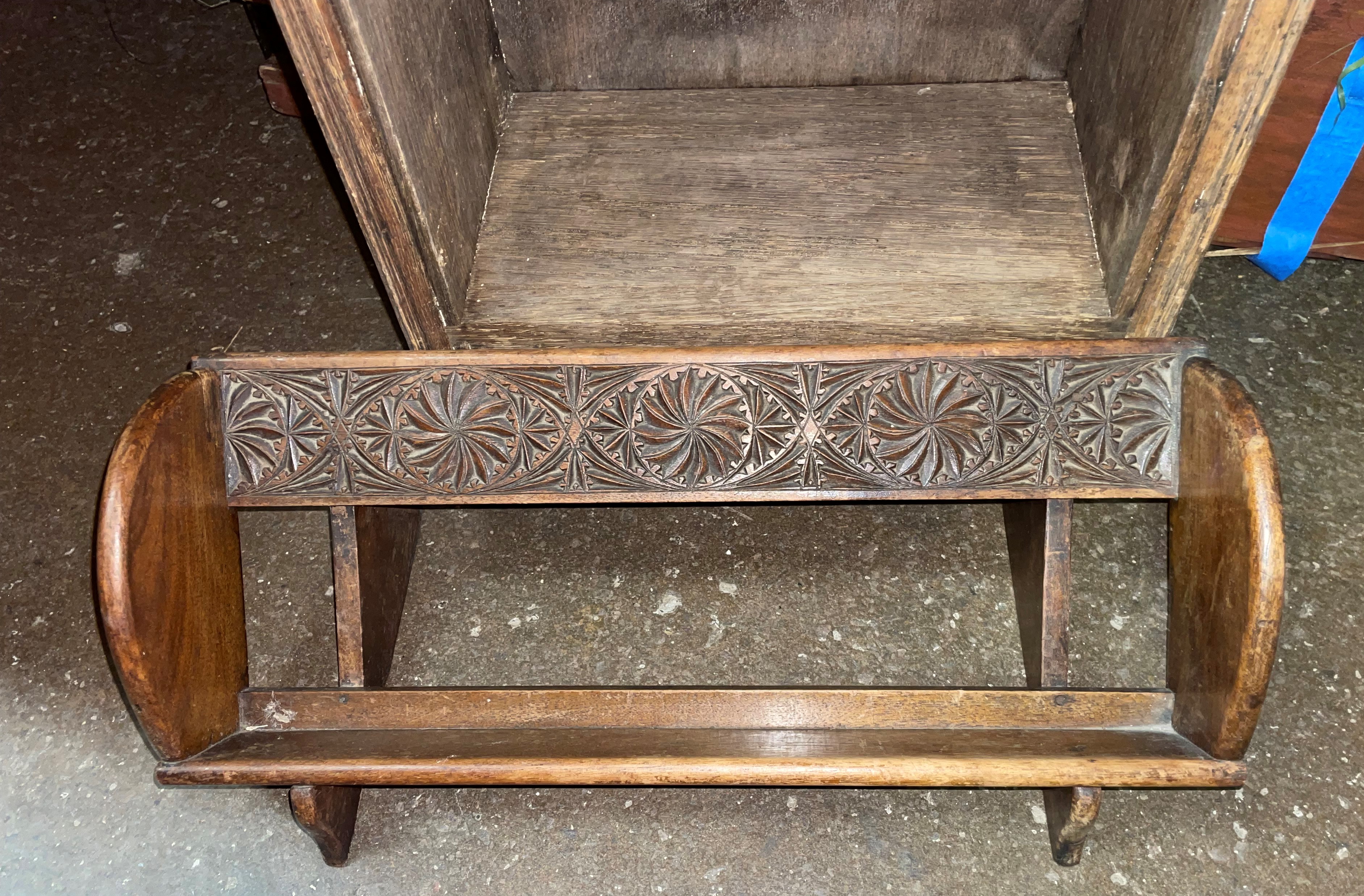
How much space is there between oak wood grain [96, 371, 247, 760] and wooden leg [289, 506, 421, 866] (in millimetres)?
142

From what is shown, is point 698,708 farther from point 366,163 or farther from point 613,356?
point 366,163

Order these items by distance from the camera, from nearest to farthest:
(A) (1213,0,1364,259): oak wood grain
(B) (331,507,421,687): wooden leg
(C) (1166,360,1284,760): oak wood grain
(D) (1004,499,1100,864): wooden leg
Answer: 1. (C) (1166,360,1284,760): oak wood grain
2. (D) (1004,499,1100,864): wooden leg
3. (B) (331,507,421,687): wooden leg
4. (A) (1213,0,1364,259): oak wood grain

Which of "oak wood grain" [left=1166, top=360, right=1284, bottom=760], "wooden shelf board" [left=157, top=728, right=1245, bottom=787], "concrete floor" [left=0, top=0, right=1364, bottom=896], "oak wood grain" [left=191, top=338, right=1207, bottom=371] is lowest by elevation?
"concrete floor" [left=0, top=0, right=1364, bottom=896]

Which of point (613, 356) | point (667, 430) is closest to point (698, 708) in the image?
point (667, 430)

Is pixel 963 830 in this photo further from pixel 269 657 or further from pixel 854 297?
pixel 269 657

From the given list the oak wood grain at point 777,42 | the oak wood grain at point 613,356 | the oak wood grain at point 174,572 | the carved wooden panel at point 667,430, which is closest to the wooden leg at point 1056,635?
the carved wooden panel at point 667,430

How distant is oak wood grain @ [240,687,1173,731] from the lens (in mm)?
1449

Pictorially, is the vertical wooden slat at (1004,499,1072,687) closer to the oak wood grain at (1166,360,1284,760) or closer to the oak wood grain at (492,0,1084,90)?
the oak wood grain at (1166,360,1284,760)

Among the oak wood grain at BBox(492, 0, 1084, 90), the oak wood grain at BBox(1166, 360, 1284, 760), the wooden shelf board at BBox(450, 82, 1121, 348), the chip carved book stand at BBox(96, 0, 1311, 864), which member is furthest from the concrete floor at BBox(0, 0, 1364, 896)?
the oak wood grain at BBox(492, 0, 1084, 90)

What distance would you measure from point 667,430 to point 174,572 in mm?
685

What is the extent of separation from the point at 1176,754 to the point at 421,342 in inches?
46.7

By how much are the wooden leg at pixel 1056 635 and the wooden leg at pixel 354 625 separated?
103cm

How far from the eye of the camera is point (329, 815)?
1.55 meters

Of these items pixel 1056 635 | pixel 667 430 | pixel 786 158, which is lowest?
pixel 1056 635
